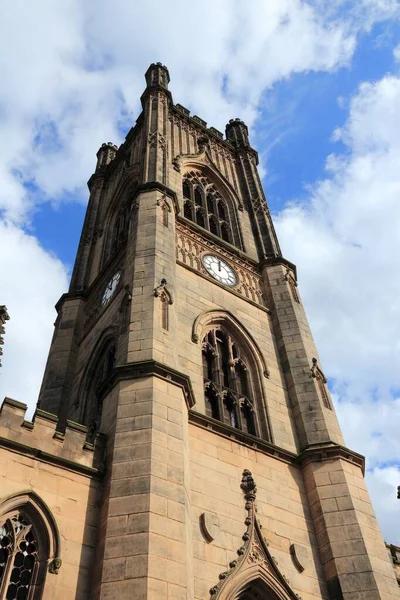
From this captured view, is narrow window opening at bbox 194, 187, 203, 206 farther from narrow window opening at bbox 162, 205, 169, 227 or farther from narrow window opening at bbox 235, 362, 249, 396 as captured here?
narrow window opening at bbox 235, 362, 249, 396

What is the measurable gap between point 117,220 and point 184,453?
52.9 feet

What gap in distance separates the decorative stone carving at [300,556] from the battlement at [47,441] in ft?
15.1

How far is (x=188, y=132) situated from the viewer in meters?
29.8

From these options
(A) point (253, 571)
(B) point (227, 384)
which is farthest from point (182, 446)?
(B) point (227, 384)

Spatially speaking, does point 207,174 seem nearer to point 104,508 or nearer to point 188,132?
point 188,132

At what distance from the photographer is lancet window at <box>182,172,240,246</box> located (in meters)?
24.6

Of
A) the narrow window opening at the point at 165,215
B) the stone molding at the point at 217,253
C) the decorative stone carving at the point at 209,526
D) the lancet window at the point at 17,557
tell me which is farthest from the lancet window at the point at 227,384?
the lancet window at the point at 17,557

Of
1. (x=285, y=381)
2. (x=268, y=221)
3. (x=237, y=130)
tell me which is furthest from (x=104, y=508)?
(x=237, y=130)

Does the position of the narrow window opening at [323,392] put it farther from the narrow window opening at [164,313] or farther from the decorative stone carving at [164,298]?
the narrow window opening at [164,313]

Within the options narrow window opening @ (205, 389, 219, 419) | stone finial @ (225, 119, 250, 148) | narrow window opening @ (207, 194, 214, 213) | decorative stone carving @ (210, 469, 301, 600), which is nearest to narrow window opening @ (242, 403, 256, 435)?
narrow window opening @ (205, 389, 219, 419)

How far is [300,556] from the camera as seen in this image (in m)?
13.1

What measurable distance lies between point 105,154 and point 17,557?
86.5ft

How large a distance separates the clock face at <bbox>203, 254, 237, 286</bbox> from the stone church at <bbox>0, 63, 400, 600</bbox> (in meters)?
0.06

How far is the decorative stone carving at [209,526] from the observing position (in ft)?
39.3
